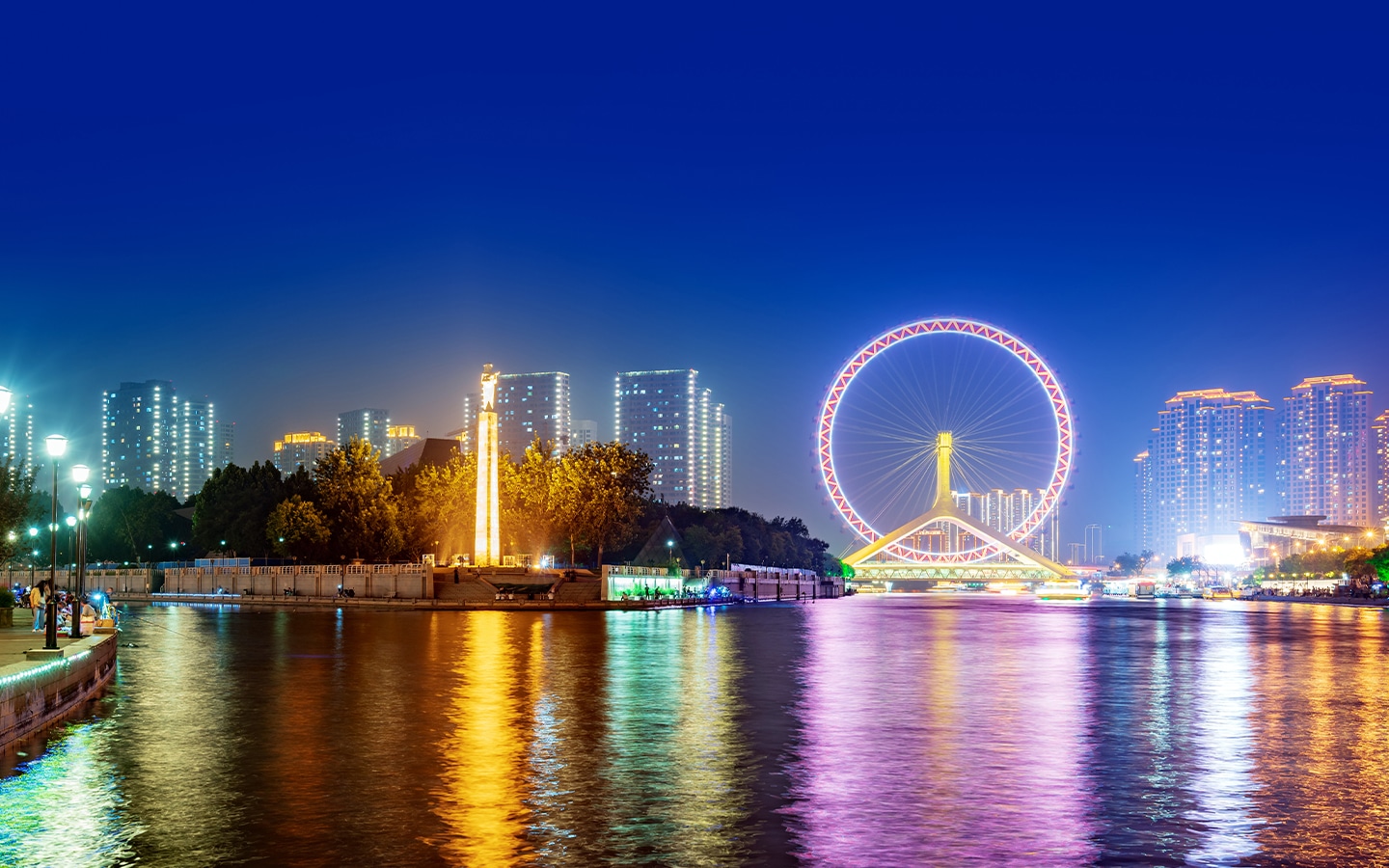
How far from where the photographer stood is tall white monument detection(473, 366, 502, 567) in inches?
3851

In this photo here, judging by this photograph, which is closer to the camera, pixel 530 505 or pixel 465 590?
pixel 465 590

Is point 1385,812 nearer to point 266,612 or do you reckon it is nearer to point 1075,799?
point 1075,799

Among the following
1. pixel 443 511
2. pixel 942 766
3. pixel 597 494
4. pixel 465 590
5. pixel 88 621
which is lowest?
pixel 465 590

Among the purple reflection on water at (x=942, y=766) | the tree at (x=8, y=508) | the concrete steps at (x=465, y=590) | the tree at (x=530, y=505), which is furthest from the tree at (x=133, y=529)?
the purple reflection on water at (x=942, y=766)

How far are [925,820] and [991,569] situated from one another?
504 feet

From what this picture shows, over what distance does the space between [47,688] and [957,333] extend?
4082 inches

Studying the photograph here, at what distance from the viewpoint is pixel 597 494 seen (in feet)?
387

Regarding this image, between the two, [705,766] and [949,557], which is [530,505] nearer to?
[949,557]

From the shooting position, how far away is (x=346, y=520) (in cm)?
12394

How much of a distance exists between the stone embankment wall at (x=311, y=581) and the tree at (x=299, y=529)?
4.31 meters

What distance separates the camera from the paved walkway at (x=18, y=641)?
28.3 m

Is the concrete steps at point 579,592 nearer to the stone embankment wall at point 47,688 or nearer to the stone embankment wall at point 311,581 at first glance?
the stone embankment wall at point 311,581

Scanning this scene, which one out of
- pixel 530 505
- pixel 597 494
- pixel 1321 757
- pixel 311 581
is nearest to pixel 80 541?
pixel 1321 757

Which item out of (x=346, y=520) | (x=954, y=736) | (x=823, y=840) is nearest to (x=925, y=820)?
(x=823, y=840)
